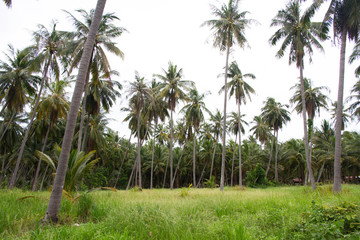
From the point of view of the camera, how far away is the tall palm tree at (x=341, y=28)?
39.8 feet

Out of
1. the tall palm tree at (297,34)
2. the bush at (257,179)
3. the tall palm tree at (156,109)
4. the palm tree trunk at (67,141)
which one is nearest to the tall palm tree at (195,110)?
the tall palm tree at (156,109)

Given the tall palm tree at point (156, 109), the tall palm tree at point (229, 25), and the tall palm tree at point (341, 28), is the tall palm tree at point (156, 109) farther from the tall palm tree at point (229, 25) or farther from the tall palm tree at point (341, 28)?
the tall palm tree at point (341, 28)

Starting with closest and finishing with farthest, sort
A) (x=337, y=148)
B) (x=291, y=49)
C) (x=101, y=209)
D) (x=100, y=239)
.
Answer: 1. (x=100, y=239)
2. (x=101, y=209)
3. (x=337, y=148)
4. (x=291, y=49)

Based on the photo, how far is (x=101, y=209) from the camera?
679cm

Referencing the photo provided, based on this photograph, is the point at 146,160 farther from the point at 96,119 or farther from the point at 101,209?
the point at 101,209

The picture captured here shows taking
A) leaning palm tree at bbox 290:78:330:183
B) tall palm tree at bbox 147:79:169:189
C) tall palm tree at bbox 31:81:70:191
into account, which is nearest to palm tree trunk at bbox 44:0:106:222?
tall palm tree at bbox 31:81:70:191

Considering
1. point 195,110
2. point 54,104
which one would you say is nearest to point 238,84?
point 195,110

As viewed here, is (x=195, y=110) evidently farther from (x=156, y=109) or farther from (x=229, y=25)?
(x=229, y=25)

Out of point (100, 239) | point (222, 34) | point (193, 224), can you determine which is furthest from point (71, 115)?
point (222, 34)

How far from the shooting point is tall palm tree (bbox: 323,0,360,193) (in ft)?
39.8

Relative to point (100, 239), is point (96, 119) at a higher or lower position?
higher

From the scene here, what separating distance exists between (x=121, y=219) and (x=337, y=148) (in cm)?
1265

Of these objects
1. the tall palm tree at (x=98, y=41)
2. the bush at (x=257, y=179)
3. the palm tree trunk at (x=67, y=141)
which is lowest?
the bush at (x=257, y=179)

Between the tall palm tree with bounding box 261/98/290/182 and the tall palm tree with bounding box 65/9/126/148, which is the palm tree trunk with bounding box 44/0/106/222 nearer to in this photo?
the tall palm tree with bounding box 65/9/126/148
